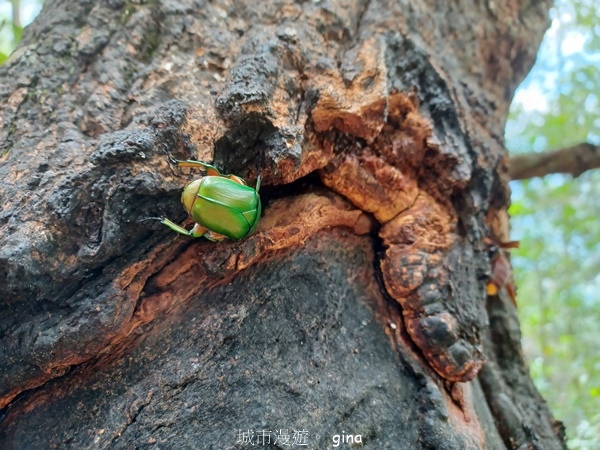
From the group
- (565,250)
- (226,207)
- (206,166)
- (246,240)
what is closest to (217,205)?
(226,207)

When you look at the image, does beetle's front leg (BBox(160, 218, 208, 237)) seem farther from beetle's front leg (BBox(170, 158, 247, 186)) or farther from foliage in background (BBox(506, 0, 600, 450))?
foliage in background (BBox(506, 0, 600, 450))

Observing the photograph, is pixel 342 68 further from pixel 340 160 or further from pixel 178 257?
pixel 178 257

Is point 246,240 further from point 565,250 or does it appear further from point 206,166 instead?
point 565,250

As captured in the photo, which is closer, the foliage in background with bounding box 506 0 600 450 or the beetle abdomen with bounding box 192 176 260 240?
the beetle abdomen with bounding box 192 176 260 240

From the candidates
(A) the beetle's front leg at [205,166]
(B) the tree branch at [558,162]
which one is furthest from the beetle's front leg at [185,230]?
(B) the tree branch at [558,162]

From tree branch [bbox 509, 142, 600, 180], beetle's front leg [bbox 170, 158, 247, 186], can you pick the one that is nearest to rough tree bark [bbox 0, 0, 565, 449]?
beetle's front leg [bbox 170, 158, 247, 186]

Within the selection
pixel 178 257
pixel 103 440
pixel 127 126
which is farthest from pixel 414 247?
pixel 103 440

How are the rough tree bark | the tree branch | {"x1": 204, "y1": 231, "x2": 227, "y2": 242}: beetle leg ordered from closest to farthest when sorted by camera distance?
1. the rough tree bark
2. {"x1": 204, "y1": 231, "x2": 227, "y2": 242}: beetle leg
3. the tree branch

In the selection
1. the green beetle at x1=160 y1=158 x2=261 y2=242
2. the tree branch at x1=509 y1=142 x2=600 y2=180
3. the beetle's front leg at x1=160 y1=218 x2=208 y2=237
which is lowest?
the beetle's front leg at x1=160 y1=218 x2=208 y2=237
